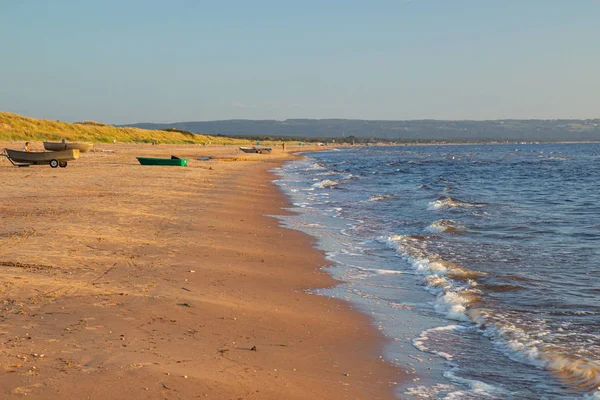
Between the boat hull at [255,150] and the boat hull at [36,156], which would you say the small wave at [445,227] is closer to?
the boat hull at [36,156]

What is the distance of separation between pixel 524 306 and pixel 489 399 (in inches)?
148

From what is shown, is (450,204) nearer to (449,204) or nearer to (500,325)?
(449,204)

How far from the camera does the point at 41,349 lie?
5785 mm

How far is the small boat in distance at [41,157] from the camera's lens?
3092cm

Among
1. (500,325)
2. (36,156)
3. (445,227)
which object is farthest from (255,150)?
(500,325)

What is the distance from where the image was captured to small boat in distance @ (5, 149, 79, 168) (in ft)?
101

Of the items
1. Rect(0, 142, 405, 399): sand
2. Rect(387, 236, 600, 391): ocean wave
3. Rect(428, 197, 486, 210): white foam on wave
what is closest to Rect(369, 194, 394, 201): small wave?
Rect(428, 197, 486, 210): white foam on wave

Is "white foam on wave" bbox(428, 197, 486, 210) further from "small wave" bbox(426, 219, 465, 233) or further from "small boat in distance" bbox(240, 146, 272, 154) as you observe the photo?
"small boat in distance" bbox(240, 146, 272, 154)

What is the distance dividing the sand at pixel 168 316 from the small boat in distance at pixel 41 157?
17526mm

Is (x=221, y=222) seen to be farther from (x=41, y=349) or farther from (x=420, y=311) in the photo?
(x=41, y=349)

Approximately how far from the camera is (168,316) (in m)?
7.35

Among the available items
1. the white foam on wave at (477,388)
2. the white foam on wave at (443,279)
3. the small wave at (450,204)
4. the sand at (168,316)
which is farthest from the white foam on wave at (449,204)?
the white foam on wave at (477,388)

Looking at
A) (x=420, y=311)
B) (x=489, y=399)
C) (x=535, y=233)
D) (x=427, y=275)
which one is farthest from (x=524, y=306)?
(x=535, y=233)

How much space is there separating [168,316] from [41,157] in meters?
26.9
